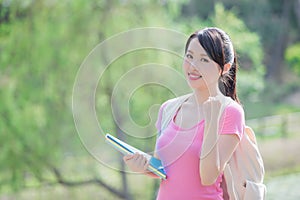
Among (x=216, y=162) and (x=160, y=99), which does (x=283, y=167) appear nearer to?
(x=160, y=99)

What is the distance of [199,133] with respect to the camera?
1134 mm

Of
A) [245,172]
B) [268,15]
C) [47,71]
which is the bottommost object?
[245,172]

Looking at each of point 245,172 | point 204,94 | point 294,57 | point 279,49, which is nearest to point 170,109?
point 204,94

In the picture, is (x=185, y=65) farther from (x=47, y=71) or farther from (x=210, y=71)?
(x=47, y=71)

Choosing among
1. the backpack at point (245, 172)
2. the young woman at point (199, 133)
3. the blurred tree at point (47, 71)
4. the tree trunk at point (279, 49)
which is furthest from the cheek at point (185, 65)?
the tree trunk at point (279, 49)

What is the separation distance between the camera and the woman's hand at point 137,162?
1.11 meters

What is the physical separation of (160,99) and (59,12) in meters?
1.54

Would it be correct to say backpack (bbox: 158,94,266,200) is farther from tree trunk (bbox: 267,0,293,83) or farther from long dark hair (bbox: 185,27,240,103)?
tree trunk (bbox: 267,0,293,83)

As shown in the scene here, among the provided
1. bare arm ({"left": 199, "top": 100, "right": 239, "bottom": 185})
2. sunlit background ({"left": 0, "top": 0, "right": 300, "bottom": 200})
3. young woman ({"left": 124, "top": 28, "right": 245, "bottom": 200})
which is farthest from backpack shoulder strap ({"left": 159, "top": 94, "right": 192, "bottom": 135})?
sunlit background ({"left": 0, "top": 0, "right": 300, "bottom": 200})

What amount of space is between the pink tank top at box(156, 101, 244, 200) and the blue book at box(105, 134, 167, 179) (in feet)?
0.06

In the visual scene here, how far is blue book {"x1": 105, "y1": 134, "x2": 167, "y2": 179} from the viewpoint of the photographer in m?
1.08

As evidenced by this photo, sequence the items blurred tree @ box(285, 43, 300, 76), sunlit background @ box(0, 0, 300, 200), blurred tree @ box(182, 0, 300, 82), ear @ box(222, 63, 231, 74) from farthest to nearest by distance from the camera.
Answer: blurred tree @ box(182, 0, 300, 82)
blurred tree @ box(285, 43, 300, 76)
sunlit background @ box(0, 0, 300, 200)
ear @ box(222, 63, 231, 74)

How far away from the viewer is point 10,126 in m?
6.82

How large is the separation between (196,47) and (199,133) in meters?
0.17
